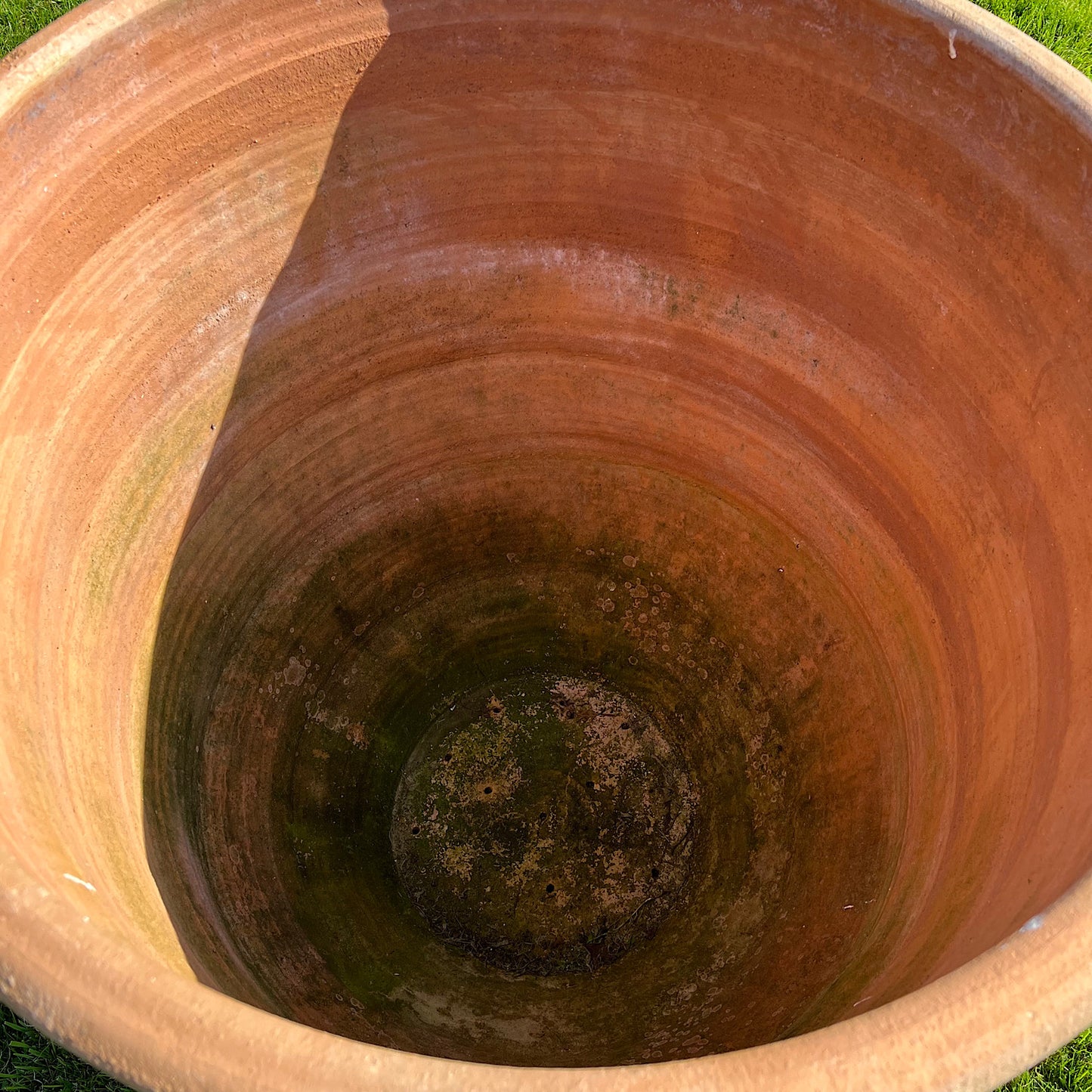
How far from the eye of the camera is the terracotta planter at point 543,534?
7.68ft

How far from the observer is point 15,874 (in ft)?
5.55

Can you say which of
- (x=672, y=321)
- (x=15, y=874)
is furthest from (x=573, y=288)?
(x=15, y=874)

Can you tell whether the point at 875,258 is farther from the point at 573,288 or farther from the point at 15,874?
the point at 15,874

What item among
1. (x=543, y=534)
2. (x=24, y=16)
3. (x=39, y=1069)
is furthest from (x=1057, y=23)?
(x=39, y=1069)

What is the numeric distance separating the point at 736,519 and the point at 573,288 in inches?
44.6

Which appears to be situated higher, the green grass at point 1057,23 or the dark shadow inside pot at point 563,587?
the green grass at point 1057,23

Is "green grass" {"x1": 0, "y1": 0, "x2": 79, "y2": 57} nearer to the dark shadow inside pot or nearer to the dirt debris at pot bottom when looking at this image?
the dark shadow inside pot

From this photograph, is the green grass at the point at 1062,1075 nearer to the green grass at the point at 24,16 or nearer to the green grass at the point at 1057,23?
the green grass at the point at 1057,23

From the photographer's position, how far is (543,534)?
13.2ft

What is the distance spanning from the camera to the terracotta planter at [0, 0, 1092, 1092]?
7.68ft

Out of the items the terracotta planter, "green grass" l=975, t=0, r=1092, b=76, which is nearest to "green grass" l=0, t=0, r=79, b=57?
the terracotta planter

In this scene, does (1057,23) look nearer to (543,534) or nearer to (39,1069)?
(543,534)

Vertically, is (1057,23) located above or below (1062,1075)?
above

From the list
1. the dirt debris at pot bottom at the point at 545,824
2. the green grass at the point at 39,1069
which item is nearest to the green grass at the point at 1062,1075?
the dirt debris at pot bottom at the point at 545,824
